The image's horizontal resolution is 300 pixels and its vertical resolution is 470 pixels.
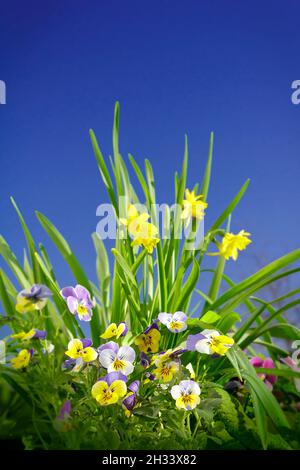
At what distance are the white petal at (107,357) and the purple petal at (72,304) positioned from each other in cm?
15

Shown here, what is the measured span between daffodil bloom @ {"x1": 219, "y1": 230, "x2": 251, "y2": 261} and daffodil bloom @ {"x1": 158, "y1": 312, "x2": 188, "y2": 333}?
0.28 m

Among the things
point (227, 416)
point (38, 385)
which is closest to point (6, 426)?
point (38, 385)

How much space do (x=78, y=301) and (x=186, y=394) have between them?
37cm

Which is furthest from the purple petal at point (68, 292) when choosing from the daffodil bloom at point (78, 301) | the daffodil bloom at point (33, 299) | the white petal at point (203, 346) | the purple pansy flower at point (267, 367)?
the purple pansy flower at point (267, 367)

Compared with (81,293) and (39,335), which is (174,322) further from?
(39,335)

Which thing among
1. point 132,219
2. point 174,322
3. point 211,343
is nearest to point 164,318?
point 174,322

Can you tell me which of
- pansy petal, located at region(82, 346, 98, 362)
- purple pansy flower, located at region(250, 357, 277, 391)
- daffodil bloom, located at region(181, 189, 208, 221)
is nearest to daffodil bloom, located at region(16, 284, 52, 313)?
pansy petal, located at region(82, 346, 98, 362)

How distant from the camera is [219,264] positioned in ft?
7.44

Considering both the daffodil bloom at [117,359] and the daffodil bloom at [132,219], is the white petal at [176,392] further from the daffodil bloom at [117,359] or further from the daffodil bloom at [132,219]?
the daffodil bloom at [132,219]

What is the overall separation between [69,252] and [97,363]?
2.03 feet

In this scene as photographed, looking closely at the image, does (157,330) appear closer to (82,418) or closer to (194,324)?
(194,324)

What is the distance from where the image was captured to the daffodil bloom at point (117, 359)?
1.52 m

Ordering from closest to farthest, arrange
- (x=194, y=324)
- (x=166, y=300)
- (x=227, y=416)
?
1. (x=227, y=416)
2. (x=194, y=324)
3. (x=166, y=300)

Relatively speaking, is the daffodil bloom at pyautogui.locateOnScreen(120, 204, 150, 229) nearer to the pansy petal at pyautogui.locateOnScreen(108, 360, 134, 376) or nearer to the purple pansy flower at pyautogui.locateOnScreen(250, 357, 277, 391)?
the pansy petal at pyautogui.locateOnScreen(108, 360, 134, 376)
